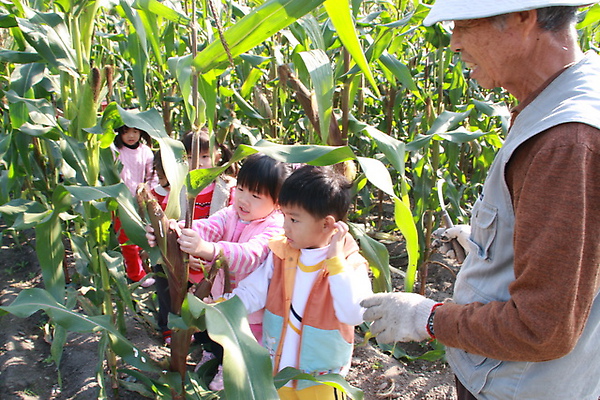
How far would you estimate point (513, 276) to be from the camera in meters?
1.01

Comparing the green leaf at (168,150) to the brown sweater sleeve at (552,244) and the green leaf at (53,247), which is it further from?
the brown sweater sleeve at (552,244)

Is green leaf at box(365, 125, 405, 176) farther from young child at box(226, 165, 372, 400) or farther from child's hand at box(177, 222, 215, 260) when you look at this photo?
child's hand at box(177, 222, 215, 260)

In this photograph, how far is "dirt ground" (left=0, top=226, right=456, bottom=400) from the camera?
84.3 inches

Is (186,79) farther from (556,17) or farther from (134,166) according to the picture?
(134,166)

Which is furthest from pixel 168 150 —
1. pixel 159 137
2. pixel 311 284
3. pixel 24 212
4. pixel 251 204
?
pixel 24 212

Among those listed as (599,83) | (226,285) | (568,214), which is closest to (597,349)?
(568,214)

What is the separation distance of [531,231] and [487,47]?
352 mm

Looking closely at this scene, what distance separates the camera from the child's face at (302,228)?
1458 mm

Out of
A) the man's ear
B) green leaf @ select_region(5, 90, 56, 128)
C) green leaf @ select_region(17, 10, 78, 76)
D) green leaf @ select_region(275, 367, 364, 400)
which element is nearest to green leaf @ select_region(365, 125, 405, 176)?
the man's ear

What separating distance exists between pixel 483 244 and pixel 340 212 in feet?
1.70

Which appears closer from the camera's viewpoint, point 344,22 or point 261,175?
point 344,22

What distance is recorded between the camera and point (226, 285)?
1439mm

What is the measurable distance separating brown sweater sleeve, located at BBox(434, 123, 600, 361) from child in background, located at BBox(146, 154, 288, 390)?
2.66 ft

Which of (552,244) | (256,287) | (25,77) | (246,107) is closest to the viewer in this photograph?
(552,244)
